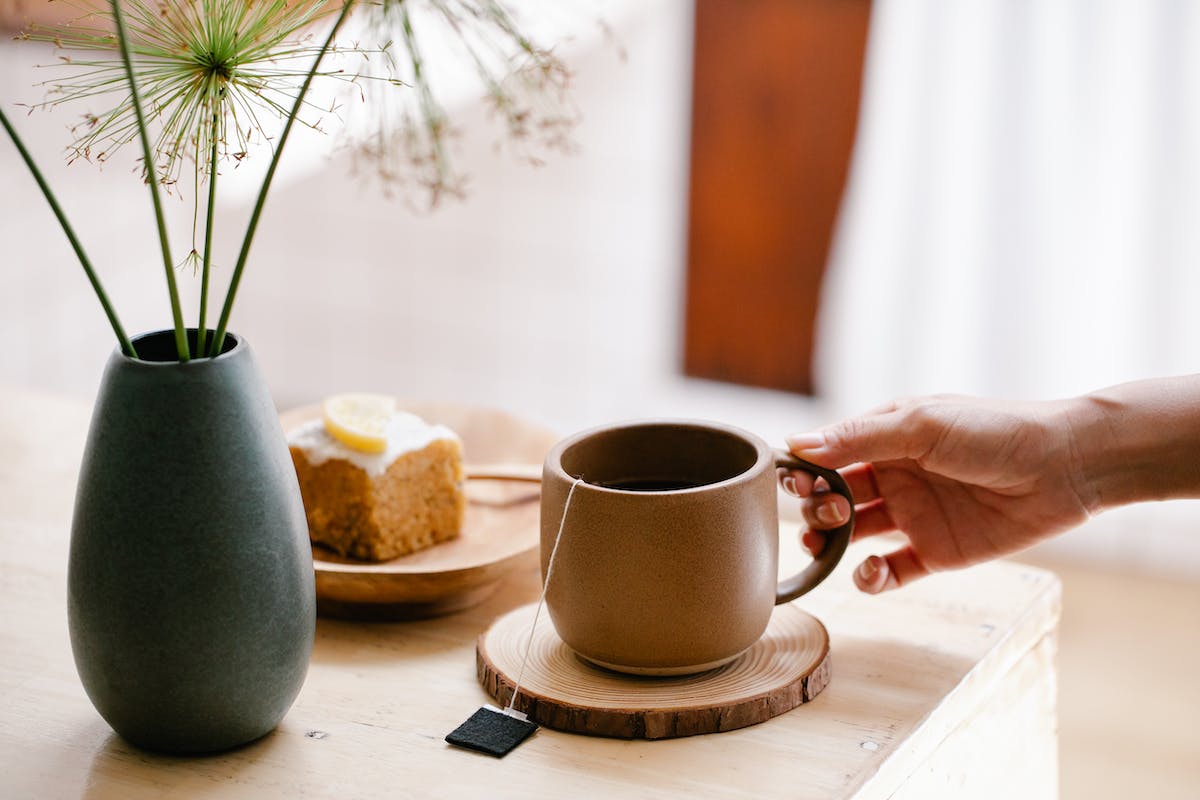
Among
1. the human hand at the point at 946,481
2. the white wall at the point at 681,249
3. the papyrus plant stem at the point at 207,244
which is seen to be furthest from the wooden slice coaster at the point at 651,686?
the white wall at the point at 681,249

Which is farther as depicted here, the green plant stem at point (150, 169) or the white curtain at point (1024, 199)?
the white curtain at point (1024, 199)

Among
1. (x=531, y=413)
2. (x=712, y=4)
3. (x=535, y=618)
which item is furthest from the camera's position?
(x=531, y=413)

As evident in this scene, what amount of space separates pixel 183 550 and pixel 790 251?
8.48ft

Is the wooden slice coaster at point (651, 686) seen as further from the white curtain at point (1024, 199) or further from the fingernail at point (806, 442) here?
the white curtain at point (1024, 199)

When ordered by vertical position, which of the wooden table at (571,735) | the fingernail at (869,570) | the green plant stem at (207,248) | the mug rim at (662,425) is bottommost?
the wooden table at (571,735)

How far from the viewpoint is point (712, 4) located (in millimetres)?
3113

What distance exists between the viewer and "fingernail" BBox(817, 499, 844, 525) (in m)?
1.00

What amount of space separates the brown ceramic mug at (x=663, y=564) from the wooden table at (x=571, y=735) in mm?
65

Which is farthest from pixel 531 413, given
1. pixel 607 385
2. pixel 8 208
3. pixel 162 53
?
pixel 162 53

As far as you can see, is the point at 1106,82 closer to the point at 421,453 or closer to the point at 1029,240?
the point at 1029,240

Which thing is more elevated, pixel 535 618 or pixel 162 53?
pixel 162 53

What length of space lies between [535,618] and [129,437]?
1.16ft

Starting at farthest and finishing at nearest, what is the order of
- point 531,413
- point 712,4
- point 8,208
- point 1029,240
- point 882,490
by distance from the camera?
point 531,413 < point 712,4 < point 8,208 < point 1029,240 < point 882,490

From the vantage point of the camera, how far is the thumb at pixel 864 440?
1.04m
